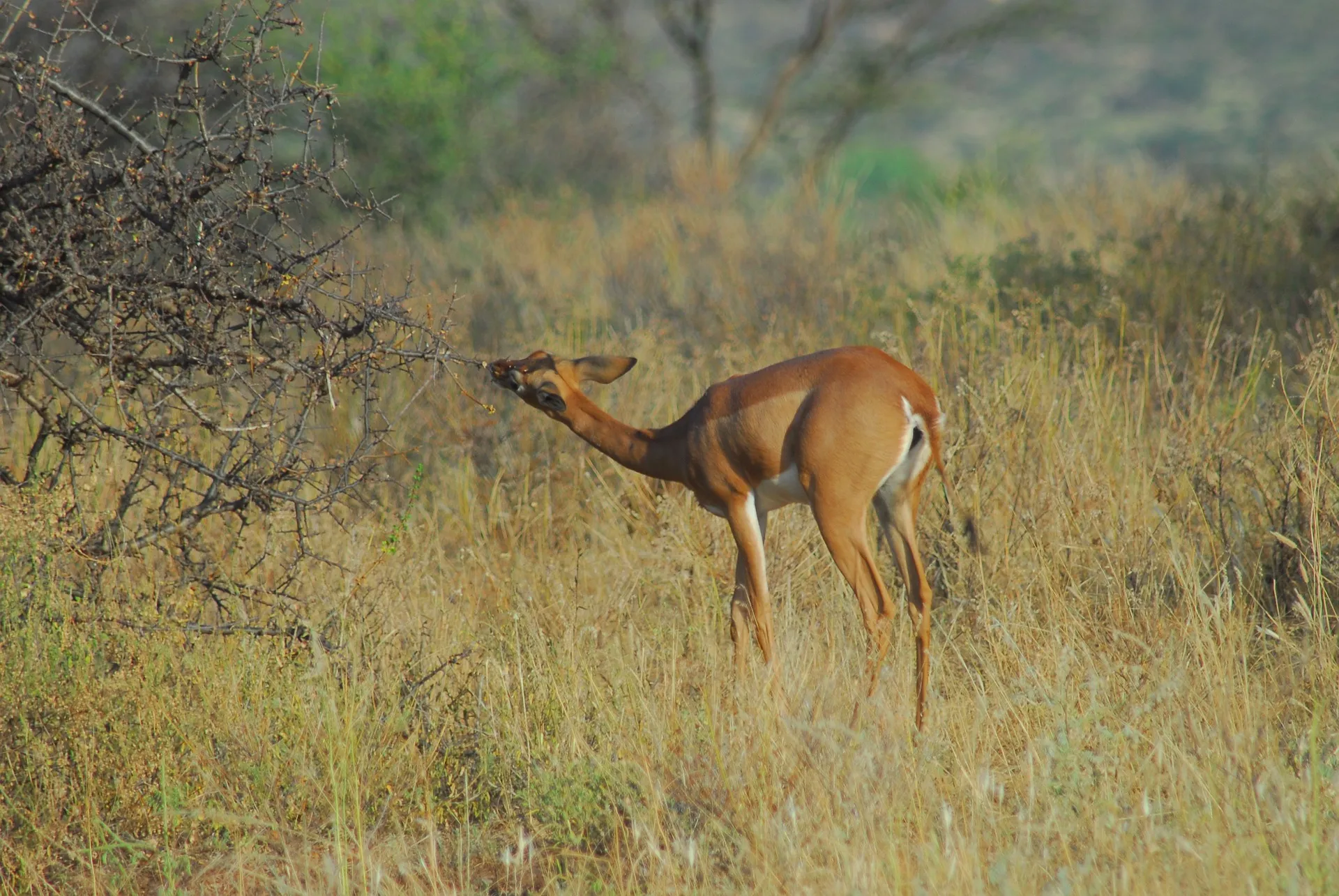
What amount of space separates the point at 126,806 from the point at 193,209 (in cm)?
182

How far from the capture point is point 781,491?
187 inches

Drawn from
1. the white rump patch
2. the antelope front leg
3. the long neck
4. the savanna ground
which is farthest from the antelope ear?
the white rump patch

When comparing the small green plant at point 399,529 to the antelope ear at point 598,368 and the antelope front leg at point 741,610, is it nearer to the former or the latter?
the antelope ear at point 598,368

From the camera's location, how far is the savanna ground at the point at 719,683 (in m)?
3.48

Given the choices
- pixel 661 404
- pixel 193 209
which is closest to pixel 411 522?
pixel 661 404

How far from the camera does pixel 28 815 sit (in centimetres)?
389

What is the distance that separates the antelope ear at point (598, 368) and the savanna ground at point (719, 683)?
502 mm

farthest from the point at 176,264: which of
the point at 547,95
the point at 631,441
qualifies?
the point at 547,95

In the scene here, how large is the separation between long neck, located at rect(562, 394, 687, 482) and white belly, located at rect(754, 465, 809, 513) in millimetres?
284

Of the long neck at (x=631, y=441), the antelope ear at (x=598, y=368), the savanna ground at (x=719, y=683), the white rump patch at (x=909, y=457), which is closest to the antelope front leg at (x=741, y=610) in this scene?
the savanna ground at (x=719, y=683)

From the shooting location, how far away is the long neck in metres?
4.93

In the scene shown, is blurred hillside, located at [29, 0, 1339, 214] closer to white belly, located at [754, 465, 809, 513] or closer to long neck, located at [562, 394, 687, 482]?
long neck, located at [562, 394, 687, 482]

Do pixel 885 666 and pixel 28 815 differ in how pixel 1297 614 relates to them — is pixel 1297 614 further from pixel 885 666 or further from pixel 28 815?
pixel 28 815

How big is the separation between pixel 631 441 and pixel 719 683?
1.06 meters
